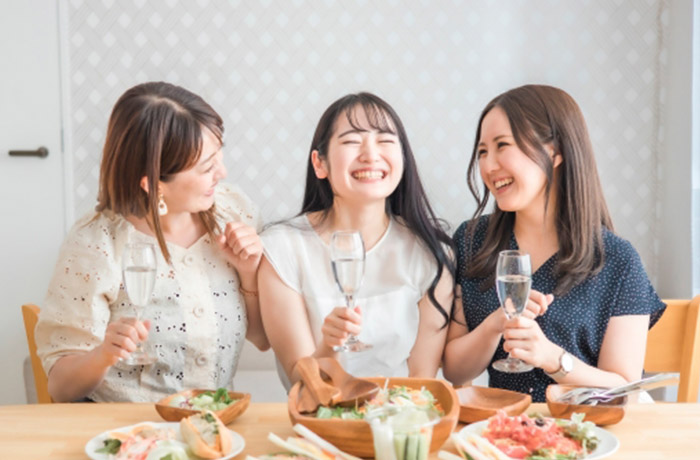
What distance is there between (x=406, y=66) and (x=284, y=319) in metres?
1.87

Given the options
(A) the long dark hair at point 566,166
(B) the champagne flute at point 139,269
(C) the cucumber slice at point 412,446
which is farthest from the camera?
(A) the long dark hair at point 566,166

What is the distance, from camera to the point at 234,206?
2.33 metres

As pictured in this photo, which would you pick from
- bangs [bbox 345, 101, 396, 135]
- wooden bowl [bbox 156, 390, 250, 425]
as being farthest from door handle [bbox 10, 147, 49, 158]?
wooden bowl [bbox 156, 390, 250, 425]

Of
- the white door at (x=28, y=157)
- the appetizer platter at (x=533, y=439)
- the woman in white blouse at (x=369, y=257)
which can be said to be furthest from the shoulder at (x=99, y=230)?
the white door at (x=28, y=157)

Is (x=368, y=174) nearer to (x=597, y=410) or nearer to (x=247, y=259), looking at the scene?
(x=247, y=259)

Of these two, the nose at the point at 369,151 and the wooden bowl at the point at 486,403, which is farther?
the nose at the point at 369,151

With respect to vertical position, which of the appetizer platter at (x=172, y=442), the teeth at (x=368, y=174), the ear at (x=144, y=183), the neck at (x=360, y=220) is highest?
the teeth at (x=368, y=174)

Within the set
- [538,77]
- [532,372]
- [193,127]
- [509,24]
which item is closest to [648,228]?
[538,77]

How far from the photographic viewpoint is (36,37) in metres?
3.74

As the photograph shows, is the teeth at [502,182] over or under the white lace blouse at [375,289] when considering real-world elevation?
over

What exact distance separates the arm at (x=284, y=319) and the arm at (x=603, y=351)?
603 millimetres

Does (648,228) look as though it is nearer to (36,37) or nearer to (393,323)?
(393,323)

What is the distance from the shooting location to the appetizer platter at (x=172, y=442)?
4.44 feet

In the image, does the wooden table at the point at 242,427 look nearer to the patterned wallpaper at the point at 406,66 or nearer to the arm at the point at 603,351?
the arm at the point at 603,351
